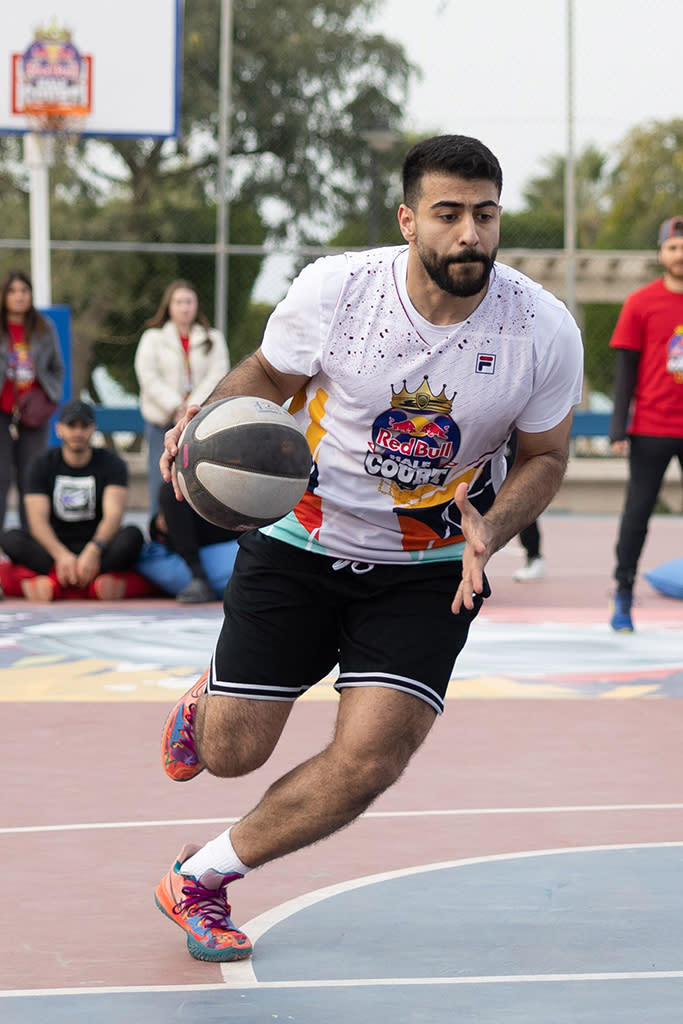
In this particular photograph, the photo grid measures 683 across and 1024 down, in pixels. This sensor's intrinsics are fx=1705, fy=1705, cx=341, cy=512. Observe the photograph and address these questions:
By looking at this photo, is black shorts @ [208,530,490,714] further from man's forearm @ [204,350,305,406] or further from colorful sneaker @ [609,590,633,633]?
colorful sneaker @ [609,590,633,633]

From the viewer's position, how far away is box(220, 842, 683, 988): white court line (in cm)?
389

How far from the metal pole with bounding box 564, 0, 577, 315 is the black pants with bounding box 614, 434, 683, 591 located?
28.3ft

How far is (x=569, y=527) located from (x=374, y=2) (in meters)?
9.33

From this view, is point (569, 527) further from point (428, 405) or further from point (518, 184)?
point (428, 405)

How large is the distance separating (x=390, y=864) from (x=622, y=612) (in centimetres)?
495

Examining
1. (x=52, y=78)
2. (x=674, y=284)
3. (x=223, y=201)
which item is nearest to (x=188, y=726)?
(x=674, y=284)

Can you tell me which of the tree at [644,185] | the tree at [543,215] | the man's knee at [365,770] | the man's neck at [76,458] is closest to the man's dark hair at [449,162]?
the man's knee at [365,770]

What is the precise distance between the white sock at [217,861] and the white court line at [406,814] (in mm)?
1112

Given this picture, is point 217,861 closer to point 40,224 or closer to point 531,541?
point 531,541

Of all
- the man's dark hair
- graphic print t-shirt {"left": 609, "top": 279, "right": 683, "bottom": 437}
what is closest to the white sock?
the man's dark hair

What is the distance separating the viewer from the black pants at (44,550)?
10914mm

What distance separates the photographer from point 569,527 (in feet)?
57.1

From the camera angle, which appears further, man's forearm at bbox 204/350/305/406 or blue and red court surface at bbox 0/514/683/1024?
man's forearm at bbox 204/350/305/406

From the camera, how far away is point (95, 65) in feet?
54.1
